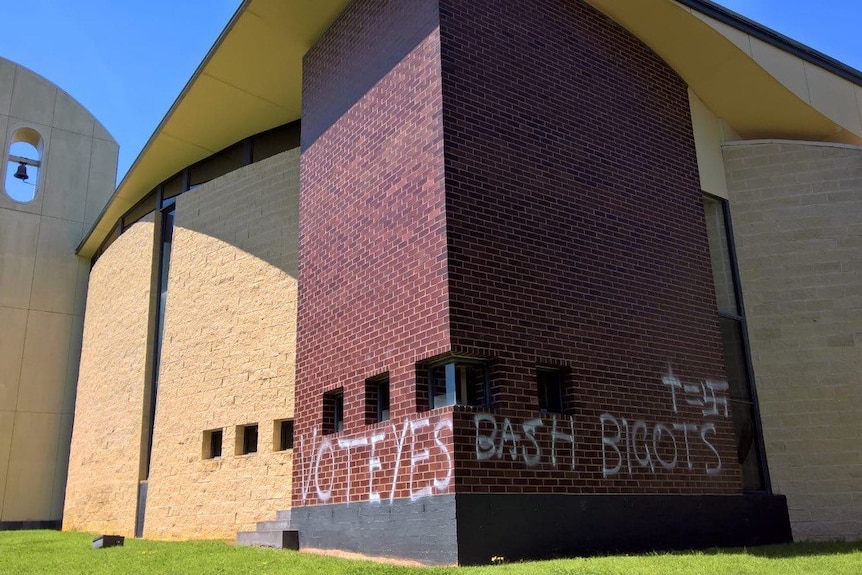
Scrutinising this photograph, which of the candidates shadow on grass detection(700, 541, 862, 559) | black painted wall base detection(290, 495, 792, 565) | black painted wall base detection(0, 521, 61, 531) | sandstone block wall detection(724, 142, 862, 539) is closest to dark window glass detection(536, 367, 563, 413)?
black painted wall base detection(290, 495, 792, 565)

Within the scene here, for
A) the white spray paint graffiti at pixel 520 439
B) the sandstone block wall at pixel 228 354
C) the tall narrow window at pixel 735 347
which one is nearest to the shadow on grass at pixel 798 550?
→ the tall narrow window at pixel 735 347

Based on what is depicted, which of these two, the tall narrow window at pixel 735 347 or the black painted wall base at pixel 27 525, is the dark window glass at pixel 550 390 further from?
the black painted wall base at pixel 27 525

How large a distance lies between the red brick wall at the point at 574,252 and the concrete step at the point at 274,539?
11.3 feet

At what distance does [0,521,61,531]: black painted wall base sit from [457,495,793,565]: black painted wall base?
1771 centimetres

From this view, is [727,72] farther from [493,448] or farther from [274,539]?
[274,539]

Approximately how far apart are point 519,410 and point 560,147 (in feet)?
12.3

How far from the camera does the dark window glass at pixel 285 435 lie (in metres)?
12.9

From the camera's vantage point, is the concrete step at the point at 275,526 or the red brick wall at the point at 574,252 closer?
the red brick wall at the point at 574,252

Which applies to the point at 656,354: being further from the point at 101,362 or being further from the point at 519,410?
the point at 101,362

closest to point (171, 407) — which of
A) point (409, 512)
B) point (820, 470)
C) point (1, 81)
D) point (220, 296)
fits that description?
point (220, 296)

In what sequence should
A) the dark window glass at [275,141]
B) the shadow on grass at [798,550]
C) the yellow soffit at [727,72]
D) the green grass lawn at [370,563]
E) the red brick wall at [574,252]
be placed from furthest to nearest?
the dark window glass at [275,141] → the yellow soffit at [727,72] → the red brick wall at [574,252] → the shadow on grass at [798,550] → the green grass lawn at [370,563]

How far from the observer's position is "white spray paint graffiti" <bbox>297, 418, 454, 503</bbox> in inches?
Result: 320

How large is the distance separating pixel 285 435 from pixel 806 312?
8612 millimetres

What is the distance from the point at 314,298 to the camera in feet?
37.2
